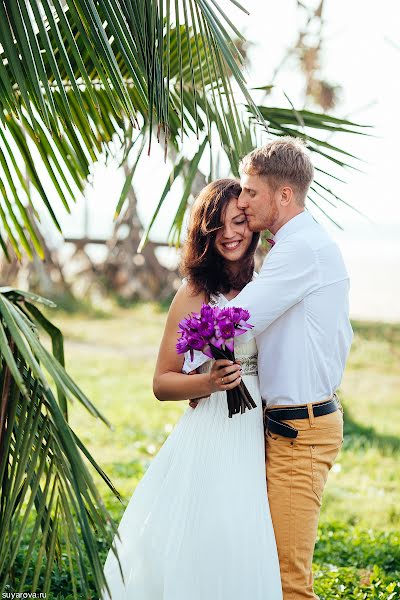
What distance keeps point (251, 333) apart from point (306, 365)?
0.78ft

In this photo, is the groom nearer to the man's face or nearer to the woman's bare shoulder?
the man's face

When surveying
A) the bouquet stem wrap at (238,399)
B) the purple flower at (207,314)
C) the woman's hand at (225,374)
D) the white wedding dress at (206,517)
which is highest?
the purple flower at (207,314)

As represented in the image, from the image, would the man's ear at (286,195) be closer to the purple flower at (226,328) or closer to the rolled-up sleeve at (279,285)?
the rolled-up sleeve at (279,285)

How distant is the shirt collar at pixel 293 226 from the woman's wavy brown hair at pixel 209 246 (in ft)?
0.90

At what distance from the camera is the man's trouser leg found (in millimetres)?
2988

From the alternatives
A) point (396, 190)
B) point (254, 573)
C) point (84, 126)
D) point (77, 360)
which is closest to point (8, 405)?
point (254, 573)

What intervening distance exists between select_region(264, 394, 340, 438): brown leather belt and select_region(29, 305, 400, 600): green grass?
0.98 m

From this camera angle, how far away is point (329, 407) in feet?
10.1

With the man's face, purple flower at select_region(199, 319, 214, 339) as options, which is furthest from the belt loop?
the man's face

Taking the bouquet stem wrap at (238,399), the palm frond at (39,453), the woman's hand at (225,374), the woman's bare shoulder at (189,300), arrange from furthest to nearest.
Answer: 1. the woman's bare shoulder at (189,300)
2. the bouquet stem wrap at (238,399)
3. the woman's hand at (225,374)
4. the palm frond at (39,453)

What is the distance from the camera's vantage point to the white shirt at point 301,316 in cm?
294

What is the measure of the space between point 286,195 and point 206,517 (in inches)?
46.9

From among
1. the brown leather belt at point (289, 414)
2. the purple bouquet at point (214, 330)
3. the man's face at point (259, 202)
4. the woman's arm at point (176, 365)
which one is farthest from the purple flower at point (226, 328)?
the man's face at point (259, 202)

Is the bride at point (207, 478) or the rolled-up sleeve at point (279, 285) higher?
the rolled-up sleeve at point (279, 285)
